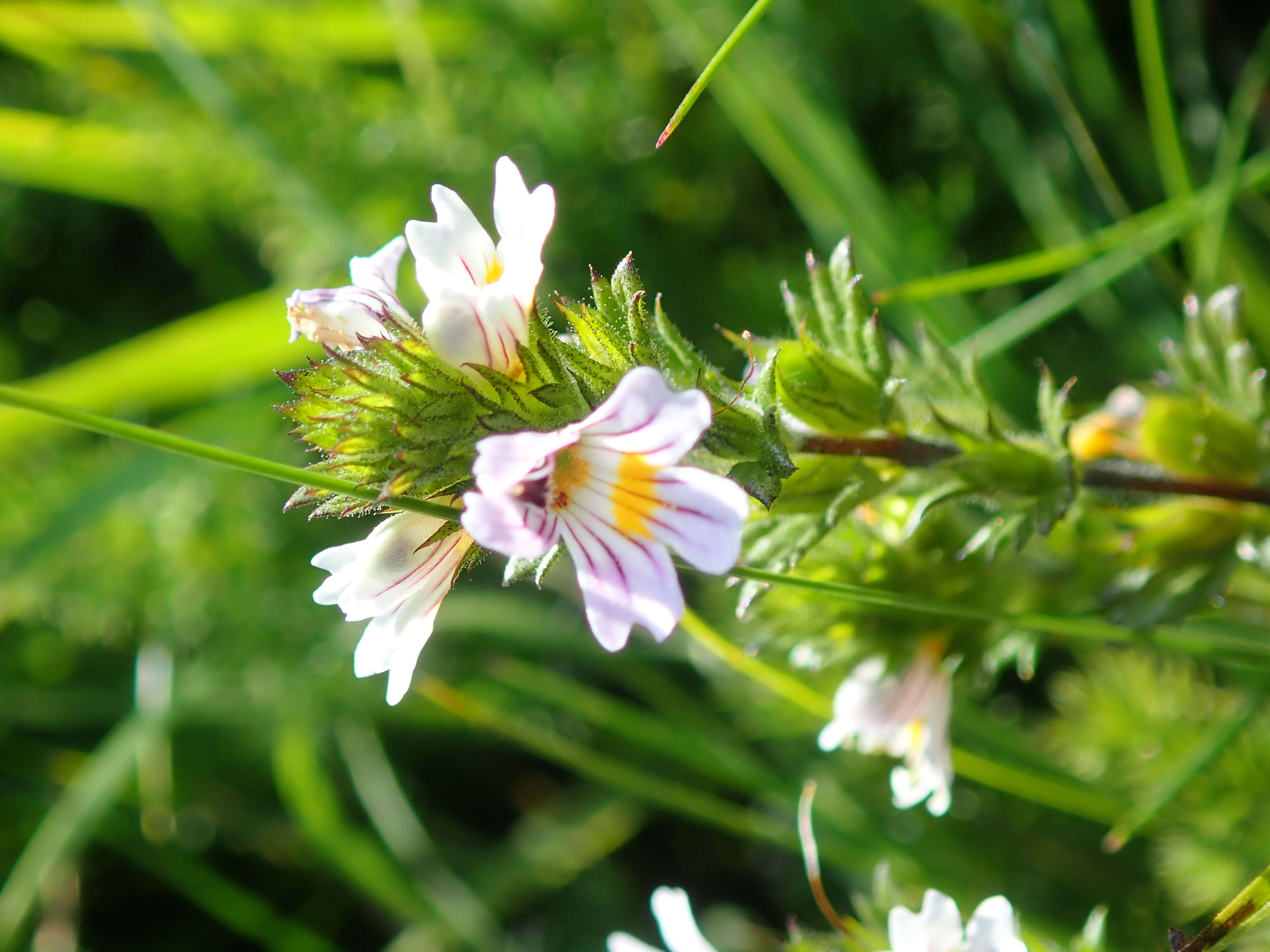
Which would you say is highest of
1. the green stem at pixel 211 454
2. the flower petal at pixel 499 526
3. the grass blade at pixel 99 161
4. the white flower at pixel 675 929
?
the grass blade at pixel 99 161

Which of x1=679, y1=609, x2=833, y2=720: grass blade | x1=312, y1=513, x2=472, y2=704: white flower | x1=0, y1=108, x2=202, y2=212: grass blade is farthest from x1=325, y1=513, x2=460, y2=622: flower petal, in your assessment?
x1=0, y1=108, x2=202, y2=212: grass blade

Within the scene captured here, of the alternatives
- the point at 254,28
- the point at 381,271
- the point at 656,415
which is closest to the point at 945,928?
the point at 656,415

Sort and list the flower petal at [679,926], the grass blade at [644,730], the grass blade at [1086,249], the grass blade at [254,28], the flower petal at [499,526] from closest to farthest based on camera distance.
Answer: the flower petal at [499,526] < the flower petal at [679,926] < the grass blade at [1086,249] < the grass blade at [644,730] < the grass blade at [254,28]

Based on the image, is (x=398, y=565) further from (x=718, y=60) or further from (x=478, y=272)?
(x=718, y=60)

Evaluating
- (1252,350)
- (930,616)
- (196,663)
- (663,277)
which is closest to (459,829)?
(196,663)

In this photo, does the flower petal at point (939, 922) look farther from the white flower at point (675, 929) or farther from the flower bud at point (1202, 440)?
the flower bud at point (1202, 440)

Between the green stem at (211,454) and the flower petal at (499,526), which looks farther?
the green stem at (211,454)

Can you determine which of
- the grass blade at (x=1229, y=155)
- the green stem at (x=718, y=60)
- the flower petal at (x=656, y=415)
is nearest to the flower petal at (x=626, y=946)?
the flower petal at (x=656, y=415)
